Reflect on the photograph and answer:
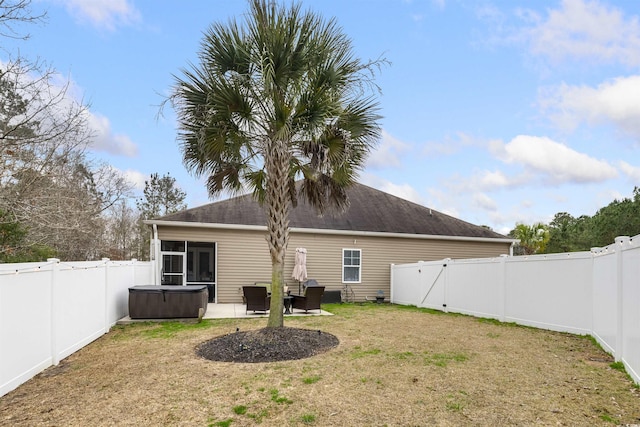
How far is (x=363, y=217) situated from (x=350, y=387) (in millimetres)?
12057

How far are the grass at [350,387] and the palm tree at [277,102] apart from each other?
1967mm

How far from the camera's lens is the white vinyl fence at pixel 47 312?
4.43 m

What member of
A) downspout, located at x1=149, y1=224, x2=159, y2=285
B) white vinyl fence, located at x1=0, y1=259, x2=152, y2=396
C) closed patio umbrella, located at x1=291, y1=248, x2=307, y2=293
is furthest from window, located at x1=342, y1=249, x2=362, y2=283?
white vinyl fence, located at x1=0, y1=259, x2=152, y2=396

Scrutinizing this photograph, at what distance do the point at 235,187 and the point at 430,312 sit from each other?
7.26 metres

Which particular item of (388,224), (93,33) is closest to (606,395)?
(388,224)

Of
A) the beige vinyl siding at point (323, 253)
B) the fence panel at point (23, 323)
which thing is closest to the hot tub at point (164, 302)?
the beige vinyl siding at point (323, 253)

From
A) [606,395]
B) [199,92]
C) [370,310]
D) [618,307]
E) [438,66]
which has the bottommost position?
[370,310]

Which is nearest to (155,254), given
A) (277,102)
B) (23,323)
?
(23,323)

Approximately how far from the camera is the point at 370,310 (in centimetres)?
1241

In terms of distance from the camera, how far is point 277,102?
263 inches

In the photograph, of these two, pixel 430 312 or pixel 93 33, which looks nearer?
pixel 93 33

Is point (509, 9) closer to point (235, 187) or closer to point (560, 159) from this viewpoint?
point (235, 187)

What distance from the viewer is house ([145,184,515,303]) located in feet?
45.4

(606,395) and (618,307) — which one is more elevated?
(618,307)
